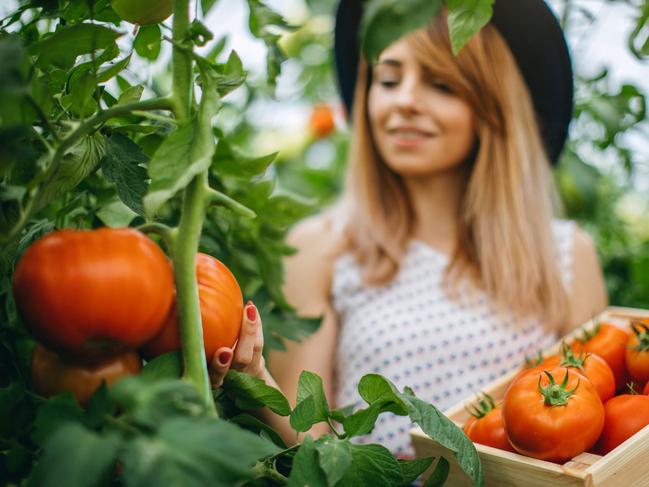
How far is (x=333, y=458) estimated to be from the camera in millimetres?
535

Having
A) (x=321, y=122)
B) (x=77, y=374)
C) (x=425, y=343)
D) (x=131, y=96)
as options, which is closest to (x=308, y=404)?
(x=77, y=374)

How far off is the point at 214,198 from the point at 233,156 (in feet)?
1.13

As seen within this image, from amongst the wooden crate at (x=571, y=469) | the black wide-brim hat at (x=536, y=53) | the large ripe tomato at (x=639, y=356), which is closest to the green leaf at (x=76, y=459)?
the wooden crate at (x=571, y=469)

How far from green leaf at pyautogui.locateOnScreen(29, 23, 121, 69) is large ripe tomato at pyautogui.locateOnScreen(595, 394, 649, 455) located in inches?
25.7

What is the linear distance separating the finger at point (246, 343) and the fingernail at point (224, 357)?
0.13 feet

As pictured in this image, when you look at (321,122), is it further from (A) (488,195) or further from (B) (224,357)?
(B) (224,357)

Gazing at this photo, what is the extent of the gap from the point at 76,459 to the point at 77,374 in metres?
0.12

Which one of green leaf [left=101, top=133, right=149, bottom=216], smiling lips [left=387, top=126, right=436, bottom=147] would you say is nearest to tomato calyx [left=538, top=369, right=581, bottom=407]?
green leaf [left=101, top=133, right=149, bottom=216]

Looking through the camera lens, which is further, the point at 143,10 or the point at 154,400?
the point at 143,10

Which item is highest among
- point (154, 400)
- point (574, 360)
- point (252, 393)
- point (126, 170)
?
point (126, 170)

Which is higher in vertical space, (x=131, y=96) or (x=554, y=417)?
(x=131, y=96)

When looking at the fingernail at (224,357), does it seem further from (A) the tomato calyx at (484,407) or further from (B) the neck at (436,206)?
(B) the neck at (436,206)

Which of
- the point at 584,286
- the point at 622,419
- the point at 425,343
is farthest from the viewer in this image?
the point at 584,286

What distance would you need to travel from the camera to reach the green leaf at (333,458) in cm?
52
